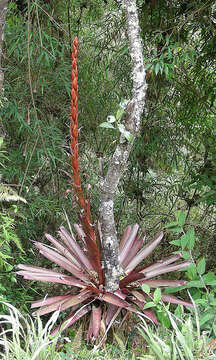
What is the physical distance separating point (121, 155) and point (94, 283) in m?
0.61

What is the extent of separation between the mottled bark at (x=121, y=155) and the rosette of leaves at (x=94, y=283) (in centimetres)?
6

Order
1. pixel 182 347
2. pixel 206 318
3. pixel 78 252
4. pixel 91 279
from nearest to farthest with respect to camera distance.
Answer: pixel 182 347, pixel 206 318, pixel 91 279, pixel 78 252

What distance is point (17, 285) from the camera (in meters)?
2.33

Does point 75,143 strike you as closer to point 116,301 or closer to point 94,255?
point 94,255

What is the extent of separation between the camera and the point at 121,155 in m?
1.79

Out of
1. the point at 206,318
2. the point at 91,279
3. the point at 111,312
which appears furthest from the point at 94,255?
the point at 206,318

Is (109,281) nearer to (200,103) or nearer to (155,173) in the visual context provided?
(200,103)

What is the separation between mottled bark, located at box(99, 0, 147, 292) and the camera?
5.86 ft

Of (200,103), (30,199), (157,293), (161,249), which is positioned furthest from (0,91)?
(161,249)

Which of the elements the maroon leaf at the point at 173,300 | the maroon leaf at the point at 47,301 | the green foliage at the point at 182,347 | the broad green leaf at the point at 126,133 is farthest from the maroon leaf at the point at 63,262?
the broad green leaf at the point at 126,133

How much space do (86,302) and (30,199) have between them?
0.83 m

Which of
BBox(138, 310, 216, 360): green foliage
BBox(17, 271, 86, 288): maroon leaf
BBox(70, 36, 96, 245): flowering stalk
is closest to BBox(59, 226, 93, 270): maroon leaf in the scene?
BBox(17, 271, 86, 288): maroon leaf

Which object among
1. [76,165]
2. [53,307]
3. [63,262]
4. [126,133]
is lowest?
[53,307]

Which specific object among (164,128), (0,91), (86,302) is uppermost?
(0,91)
